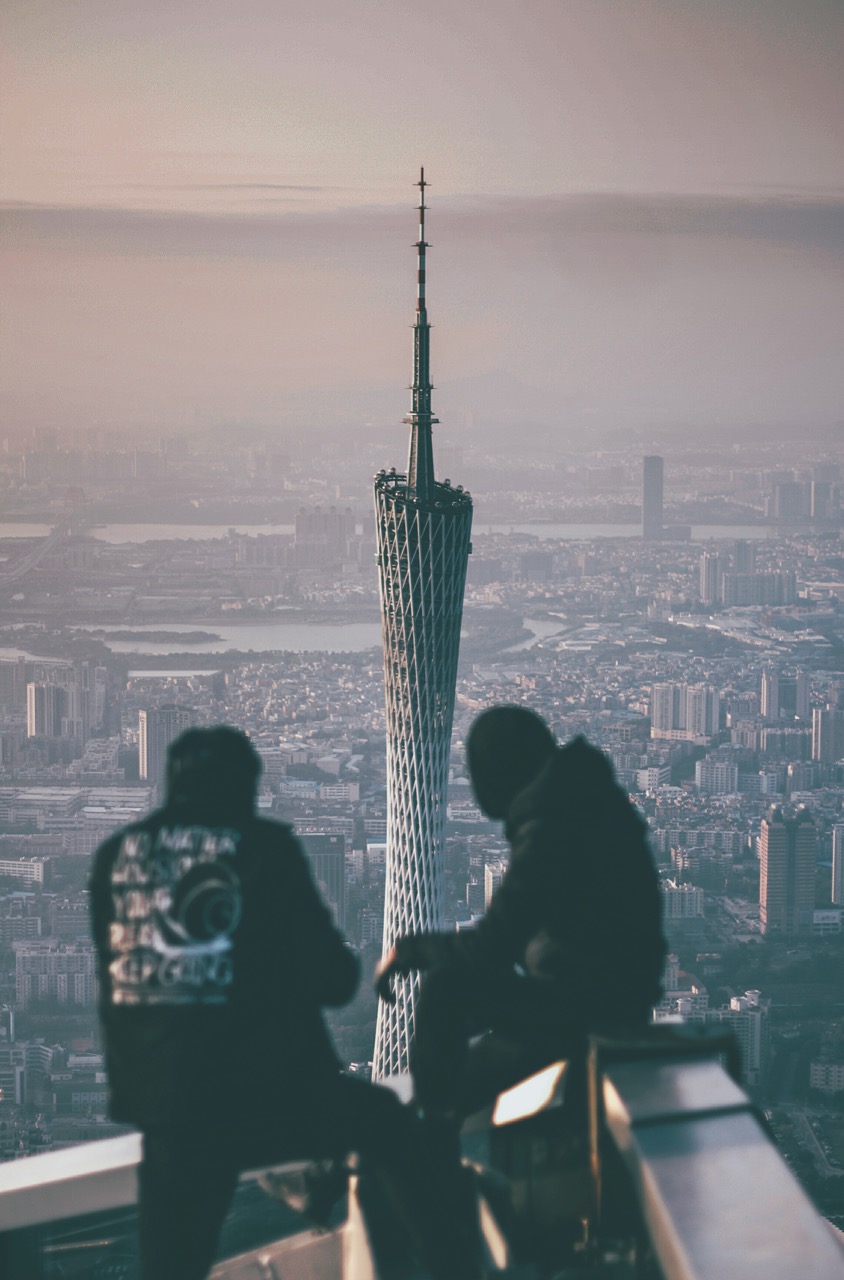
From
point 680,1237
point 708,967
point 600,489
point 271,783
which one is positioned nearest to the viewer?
point 680,1237

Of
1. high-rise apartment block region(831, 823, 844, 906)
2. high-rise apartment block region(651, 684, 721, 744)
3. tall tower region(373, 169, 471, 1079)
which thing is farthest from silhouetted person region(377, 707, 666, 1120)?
A: high-rise apartment block region(651, 684, 721, 744)

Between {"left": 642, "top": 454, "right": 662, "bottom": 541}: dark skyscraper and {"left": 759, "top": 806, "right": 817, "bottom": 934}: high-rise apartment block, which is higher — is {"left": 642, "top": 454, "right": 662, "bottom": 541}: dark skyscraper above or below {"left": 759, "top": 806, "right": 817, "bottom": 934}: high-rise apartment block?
above

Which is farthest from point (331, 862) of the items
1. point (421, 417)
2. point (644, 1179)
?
point (644, 1179)

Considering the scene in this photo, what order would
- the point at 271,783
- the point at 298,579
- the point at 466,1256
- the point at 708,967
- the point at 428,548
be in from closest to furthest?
the point at 466,1256 < the point at 428,548 < the point at 708,967 < the point at 271,783 < the point at 298,579

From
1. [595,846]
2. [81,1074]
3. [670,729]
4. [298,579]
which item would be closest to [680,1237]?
[595,846]

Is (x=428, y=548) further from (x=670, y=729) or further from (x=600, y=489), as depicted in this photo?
(x=600, y=489)

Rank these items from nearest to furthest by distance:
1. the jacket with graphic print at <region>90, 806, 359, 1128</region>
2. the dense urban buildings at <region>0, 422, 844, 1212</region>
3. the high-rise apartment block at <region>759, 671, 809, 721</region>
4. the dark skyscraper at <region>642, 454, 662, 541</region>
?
the jacket with graphic print at <region>90, 806, 359, 1128</region> < the dense urban buildings at <region>0, 422, 844, 1212</region> < the high-rise apartment block at <region>759, 671, 809, 721</region> < the dark skyscraper at <region>642, 454, 662, 541</region>

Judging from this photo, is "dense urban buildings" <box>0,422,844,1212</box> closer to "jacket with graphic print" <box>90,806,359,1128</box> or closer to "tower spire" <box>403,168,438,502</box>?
"tower spire" <box>403,168,438,502</box>
